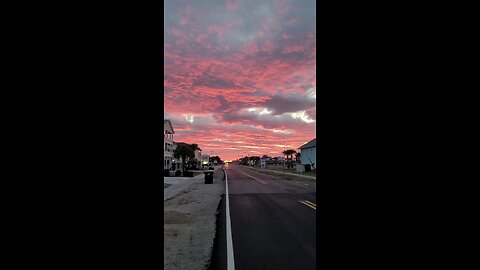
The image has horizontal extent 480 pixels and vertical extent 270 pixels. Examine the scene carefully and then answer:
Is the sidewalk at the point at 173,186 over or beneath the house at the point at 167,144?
beneath

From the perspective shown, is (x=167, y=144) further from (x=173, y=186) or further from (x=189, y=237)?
(x=189, y=237)

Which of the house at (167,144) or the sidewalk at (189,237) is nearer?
the sidewalk at (189,237)

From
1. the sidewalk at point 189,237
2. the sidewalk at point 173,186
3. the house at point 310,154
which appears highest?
the house at point 310,154

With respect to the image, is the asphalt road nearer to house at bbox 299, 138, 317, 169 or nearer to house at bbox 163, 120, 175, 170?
house at bbox 299, 138, 317, 169

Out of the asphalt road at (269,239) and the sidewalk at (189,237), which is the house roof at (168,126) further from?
the asphalt road at (269,239)

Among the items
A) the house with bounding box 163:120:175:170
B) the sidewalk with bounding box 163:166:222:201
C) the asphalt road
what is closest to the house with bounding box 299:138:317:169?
the house with bounding box 163:120:175:170

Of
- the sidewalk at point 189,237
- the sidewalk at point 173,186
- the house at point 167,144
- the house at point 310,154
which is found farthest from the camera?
the house at point 167,144

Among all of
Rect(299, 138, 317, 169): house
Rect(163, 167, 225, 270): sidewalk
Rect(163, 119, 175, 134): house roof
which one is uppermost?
Rect(163, 119, 175, 134): house roof

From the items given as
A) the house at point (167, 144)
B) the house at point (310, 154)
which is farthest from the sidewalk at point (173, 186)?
the house at point (310, 154)

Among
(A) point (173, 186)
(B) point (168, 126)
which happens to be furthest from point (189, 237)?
(B) point (168, 126)

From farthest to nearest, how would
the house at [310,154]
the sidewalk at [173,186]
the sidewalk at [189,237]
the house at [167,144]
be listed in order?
the house at [167,144] < the house at [310,154] < the sidewalk at [173,186] < the sidewalk at [189,237]
